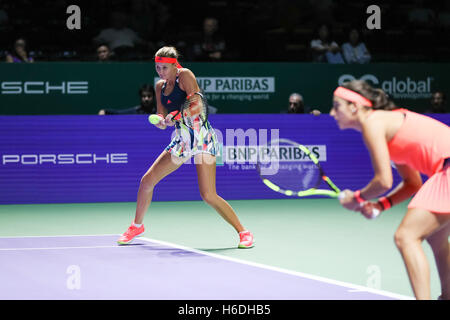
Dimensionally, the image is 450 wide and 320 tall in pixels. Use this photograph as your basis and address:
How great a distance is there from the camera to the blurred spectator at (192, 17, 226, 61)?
41.7 ft

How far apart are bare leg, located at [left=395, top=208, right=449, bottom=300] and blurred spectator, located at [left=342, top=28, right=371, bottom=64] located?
945cm

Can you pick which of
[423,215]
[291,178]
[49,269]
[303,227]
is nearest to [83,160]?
[303,227]

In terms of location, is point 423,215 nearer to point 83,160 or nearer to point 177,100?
point 177,100

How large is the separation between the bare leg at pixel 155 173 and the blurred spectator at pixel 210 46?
5.71 m

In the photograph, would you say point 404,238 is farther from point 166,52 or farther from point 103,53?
point 103,53

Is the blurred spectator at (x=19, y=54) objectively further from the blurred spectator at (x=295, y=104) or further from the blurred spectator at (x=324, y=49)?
the blurred spectator at (x=324, y=49)

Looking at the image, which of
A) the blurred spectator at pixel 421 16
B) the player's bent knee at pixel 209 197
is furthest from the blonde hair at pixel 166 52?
the blurred spectator at pixel 421 16

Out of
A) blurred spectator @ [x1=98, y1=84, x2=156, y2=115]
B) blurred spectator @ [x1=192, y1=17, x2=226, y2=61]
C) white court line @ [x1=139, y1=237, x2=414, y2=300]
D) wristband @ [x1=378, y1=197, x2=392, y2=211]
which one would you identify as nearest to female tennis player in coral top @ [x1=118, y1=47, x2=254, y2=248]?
white court line @ [x1=139, y1=237, x2=414, y2=300]

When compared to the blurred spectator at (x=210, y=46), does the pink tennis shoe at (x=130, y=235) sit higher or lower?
lower

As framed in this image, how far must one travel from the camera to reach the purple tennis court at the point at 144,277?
515 centimetres

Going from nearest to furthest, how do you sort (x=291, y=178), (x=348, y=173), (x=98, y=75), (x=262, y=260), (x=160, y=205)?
1. (x=291, y=178)
2. (x=262, y=260)
3. (x=160, y=205)
4. (x=348, y=173)
5. (x=98, y=75)

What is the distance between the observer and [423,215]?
4.20 m

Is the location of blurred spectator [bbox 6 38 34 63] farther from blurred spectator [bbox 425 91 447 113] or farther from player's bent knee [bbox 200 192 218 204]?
blurred spectator [bbox 425 91 447 113]
